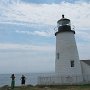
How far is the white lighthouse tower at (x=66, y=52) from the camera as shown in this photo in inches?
1223

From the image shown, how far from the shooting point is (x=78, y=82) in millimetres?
30344

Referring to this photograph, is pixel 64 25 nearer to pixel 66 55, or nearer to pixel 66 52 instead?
pixel 66 52

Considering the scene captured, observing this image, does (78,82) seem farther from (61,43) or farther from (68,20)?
(68,20)

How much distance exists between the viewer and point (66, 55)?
31.3m

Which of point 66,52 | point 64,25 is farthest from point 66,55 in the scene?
point 64,25

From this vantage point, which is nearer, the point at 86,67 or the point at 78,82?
the point at 78,82

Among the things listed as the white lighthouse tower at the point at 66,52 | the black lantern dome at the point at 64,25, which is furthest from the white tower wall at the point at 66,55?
the black lantern dome at the point at 64,25

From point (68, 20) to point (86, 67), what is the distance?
20.8 feet

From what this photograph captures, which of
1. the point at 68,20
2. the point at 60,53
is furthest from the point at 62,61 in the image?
the point at 68,20

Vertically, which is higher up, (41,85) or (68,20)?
(68,20)

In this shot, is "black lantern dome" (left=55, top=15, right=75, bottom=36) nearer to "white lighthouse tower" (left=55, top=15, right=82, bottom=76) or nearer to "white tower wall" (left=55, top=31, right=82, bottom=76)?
"white lighthouse tower" (left=55, top=15, right=82, bottom=76)

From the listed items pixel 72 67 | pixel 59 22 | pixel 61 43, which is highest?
pixel 59 22

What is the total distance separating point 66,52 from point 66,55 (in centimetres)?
36

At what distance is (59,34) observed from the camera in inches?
1262
